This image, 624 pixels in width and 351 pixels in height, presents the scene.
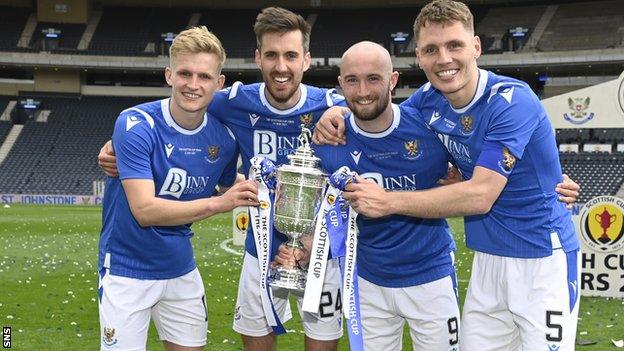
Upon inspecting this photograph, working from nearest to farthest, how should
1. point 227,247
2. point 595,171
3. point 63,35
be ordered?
1. point 227,247
2. point 595,171
3. point 63,35

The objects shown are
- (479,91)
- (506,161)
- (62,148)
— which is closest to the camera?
(506,161)

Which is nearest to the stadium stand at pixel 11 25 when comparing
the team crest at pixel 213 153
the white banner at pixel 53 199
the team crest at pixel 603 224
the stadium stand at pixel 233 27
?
the stadium stand at pixel 233 27

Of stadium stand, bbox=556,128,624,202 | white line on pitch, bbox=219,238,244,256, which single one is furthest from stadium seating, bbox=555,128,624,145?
white line on pitch, bbox=219,238,244,256

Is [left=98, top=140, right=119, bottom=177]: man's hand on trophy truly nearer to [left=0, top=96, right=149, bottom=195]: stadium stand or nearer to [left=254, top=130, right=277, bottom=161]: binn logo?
[left=254, top=130, right=277, bottom=161]: binn logo

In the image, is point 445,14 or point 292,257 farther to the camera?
point 292,257

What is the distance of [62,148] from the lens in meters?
39.3

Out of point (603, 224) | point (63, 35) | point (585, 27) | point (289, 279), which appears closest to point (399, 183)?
point (289, 279)

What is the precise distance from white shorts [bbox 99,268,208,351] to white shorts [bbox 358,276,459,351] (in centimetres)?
97

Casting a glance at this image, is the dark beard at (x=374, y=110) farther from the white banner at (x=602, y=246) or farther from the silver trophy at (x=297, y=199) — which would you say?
the white banner at (x=602, y=246)

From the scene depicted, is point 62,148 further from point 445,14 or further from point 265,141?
point 445,14

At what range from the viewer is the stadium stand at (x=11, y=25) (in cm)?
4244

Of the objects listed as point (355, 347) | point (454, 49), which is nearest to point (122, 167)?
point (355, 347)

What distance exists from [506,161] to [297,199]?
1075 millimetres

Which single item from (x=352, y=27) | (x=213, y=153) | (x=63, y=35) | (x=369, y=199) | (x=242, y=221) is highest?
(x=352, y=27)
